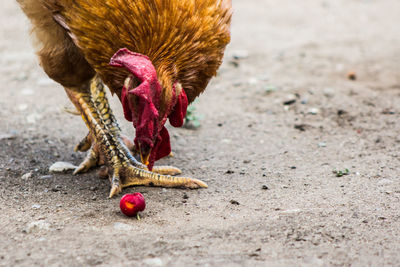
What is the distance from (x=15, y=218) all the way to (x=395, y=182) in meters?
2.61

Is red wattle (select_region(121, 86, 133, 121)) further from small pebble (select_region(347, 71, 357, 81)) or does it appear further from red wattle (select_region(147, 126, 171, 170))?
small pebble (select_region(347, 71, 357, 81))

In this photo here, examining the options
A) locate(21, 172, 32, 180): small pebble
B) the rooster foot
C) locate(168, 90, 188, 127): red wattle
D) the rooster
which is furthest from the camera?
the rooster foot

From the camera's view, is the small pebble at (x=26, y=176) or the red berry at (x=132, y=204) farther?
the small pebble at (x=26, y=176)

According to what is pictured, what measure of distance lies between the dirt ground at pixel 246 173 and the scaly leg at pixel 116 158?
8cm

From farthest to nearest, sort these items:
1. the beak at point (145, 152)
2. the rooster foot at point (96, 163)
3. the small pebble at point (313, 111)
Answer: the small pebble at point (313, 111) < the rooster foot at point (96, 163) < the beak at point (145, 152)

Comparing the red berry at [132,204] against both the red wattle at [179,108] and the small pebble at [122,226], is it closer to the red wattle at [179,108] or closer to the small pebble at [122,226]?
the small pebble at [122,226]

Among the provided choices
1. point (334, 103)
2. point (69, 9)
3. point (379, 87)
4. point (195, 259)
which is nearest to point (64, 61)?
point (69, 9)

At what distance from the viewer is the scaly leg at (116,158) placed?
3496mm

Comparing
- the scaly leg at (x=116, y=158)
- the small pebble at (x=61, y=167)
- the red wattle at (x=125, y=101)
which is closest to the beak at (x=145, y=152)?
the red wattle at (x=125, y=101)

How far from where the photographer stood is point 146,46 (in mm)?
2773

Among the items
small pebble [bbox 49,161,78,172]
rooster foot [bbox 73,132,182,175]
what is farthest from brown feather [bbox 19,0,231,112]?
small pebble [bbox 49,161,78,172]

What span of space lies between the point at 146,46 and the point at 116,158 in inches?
43.6

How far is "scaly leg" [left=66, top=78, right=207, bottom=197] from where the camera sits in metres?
3.50

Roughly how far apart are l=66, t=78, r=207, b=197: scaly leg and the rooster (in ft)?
1.35
